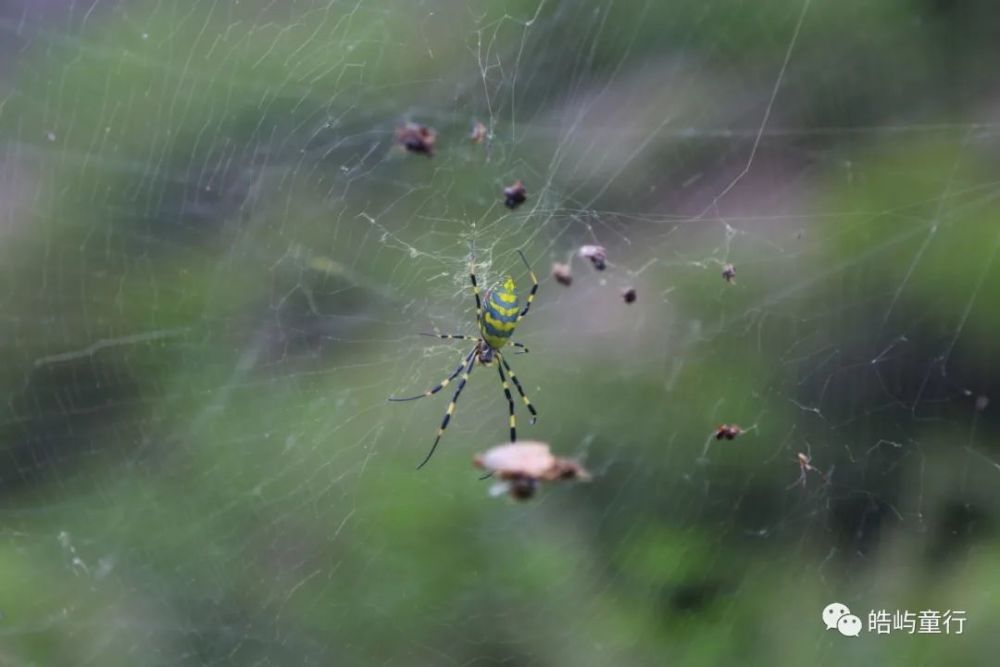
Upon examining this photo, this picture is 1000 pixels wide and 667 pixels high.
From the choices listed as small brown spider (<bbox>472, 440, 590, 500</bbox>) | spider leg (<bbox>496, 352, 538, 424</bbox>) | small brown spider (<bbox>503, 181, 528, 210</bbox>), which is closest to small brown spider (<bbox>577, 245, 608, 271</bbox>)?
small brown spider (<bbox>503, 181, 528, 210</bbox>)

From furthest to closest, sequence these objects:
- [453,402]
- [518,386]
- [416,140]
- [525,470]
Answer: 1. [518,386]
2. [453,402]
3. [416,140]
4. [525,470]

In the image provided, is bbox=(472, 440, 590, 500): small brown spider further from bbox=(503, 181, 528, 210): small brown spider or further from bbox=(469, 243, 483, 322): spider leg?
bbox=(469, 243, 483, 322): spider leg

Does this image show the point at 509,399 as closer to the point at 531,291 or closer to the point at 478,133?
the point at 531,291

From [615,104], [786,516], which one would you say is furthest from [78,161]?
[786,516]

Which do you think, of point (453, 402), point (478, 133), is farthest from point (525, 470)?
point (453, 402)

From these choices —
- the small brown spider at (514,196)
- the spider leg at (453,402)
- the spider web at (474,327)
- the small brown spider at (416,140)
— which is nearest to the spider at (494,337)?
the spider leg at (453,402)

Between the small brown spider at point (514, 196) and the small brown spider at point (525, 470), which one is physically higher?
the small brown spider at point (514, 196)

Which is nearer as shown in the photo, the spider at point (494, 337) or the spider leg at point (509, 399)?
the spider at point (494, 337)

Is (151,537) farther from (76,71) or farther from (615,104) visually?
(615,104)

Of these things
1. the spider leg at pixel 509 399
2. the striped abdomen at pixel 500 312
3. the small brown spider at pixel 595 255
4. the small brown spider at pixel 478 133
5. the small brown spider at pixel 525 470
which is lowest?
the small brown spider at pixel 525 470

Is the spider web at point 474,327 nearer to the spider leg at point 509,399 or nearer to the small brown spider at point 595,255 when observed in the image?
the spider leg at point 509,399
